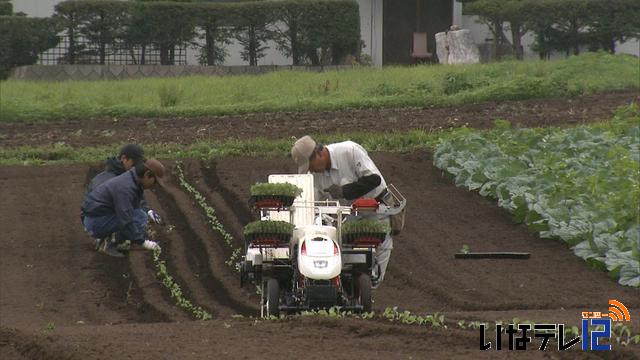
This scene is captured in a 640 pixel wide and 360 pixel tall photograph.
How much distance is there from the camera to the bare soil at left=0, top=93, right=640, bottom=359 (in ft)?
30.5

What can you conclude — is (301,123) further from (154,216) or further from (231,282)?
(231,282)

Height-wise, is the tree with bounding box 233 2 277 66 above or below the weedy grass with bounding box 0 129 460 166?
above

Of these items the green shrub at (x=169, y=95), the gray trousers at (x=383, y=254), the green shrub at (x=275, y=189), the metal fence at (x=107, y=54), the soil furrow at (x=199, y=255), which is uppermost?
the metal fence at (x=107, y=54)

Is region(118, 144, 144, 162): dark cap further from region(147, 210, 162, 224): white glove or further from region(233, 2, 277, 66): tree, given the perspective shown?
region(233, 2, 277, 66): tree

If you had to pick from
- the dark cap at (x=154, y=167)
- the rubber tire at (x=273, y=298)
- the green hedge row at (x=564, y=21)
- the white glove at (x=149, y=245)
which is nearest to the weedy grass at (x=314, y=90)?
the green hedge row at (x=564, y=21)

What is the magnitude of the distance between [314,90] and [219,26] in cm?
609

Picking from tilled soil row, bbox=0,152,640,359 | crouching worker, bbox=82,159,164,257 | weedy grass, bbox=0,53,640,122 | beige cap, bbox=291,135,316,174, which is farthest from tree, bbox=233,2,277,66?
beige cap, bbox=291,135,316,174

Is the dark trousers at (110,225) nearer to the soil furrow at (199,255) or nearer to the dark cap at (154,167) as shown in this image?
the soil furrow at (199,255)

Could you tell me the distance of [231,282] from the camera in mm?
13812

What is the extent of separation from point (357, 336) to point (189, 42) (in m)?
23.4

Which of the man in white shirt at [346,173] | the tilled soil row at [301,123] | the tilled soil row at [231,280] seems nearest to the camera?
the tilled soil row at [231,280]

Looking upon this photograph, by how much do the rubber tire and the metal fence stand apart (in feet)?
69.1

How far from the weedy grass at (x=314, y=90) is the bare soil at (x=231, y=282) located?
5.55m

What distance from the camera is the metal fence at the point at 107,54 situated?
3158 centimetres
